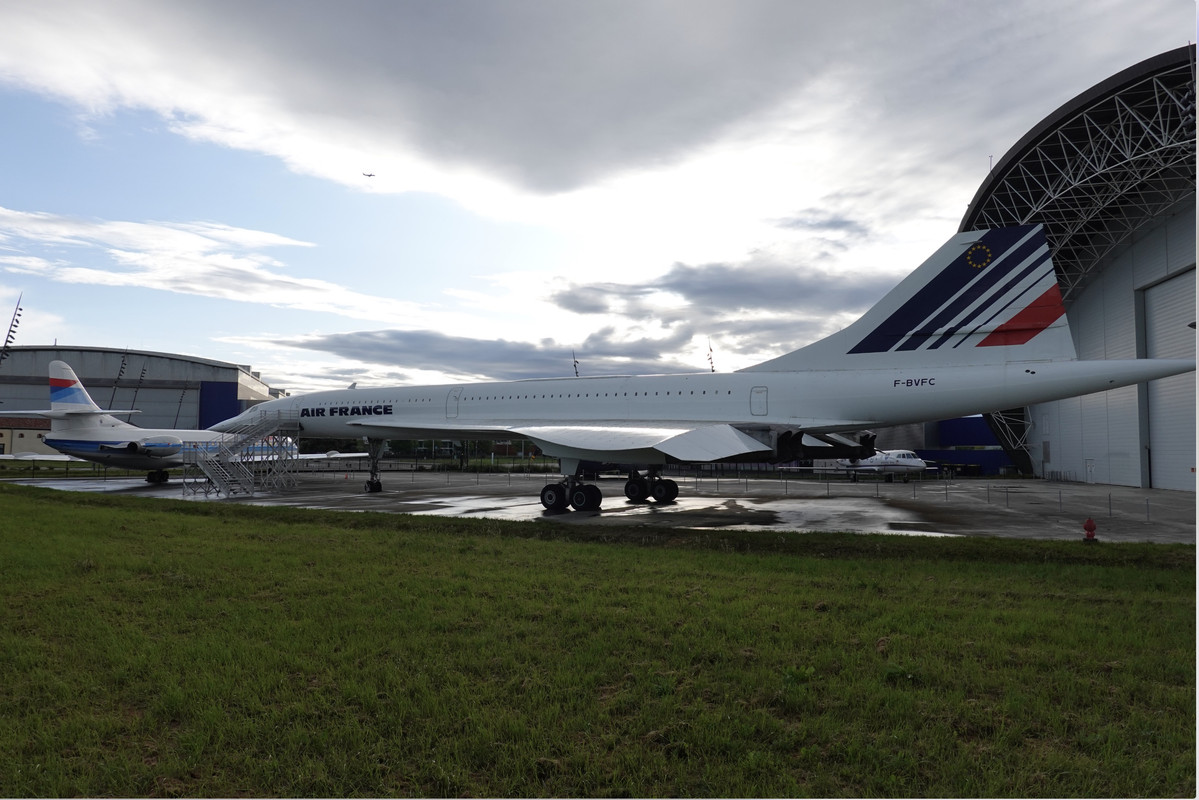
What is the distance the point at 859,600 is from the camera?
6.40 meters

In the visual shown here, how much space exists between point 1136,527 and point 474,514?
515 inches

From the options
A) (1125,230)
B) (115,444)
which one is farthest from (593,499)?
(1125,230)

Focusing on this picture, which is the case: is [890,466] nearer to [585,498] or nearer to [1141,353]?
[1141,353]

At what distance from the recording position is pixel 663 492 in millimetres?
18141

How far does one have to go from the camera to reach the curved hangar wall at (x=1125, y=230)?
72.0 feet

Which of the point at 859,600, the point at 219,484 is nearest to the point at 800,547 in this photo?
the point at 859,600

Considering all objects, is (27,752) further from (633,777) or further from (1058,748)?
(1058,748)

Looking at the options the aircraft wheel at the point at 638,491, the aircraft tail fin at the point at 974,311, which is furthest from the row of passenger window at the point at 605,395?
the aircraft tail fin at the point at 974,311

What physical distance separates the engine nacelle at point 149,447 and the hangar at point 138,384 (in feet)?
136

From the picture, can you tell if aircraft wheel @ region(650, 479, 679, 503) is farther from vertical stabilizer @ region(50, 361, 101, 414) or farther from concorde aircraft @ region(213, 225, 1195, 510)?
vertical stabilizer @ region(50, 361, 101, 414)

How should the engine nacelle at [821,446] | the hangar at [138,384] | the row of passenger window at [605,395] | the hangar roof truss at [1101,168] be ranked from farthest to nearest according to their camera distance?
the hangar at [138,384], the hangar roof truss at [1101,168], the row of passenger window at [605,395], the engine nacelle at [821,446]

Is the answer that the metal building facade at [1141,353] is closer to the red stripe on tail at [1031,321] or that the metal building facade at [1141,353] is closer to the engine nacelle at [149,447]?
the red stripe on tail at [1031,321]

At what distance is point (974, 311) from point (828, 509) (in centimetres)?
566

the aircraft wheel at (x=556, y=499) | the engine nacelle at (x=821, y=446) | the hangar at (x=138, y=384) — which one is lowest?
the aircraft wheel at (x=556, y=499)
